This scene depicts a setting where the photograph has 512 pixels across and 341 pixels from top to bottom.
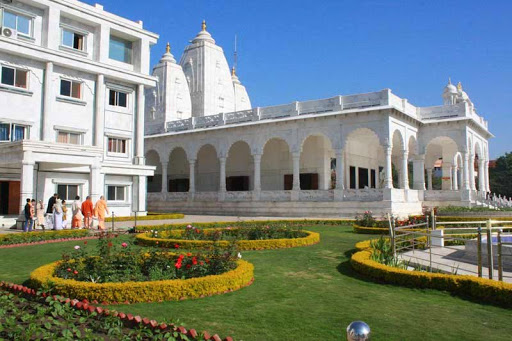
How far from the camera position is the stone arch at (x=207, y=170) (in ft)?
124

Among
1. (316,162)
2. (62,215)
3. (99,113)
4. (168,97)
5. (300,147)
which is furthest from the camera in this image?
(168,97)

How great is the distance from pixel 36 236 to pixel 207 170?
24131mm

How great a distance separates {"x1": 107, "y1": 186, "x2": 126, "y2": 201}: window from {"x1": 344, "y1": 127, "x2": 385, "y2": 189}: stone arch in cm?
1604

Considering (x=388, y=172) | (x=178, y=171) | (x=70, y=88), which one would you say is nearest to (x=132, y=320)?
(x=70, y=88)

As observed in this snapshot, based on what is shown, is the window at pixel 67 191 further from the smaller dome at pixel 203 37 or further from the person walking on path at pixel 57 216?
the smaller dome at pixel 203 37

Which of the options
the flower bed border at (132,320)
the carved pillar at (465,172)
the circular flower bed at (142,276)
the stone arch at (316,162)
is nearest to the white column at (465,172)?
the carved pillar at (465,172)

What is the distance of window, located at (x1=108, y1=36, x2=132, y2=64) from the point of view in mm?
26719

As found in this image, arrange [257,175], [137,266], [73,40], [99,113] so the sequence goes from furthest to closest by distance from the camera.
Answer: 1. [257,175]
2. [99,113]
3. [73,40]
4. [137,266]

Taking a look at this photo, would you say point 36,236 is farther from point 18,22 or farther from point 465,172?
point 465,172

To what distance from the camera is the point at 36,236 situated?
48.0 ft

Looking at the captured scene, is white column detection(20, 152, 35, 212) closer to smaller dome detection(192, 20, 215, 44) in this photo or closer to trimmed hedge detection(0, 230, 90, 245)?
trimmed hedge detection(0, 230, 90, 245)

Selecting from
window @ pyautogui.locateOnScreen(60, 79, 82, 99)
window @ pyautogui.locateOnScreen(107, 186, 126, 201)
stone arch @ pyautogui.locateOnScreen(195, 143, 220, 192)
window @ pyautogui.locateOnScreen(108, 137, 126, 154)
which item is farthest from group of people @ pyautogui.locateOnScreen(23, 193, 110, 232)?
stone arch @ pyautogui.locateOnScreen(195, 143, 220, 192)

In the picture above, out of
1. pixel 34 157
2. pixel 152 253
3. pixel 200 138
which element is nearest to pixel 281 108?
pixel 200 138

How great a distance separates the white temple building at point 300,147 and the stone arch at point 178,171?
0.10 meters
